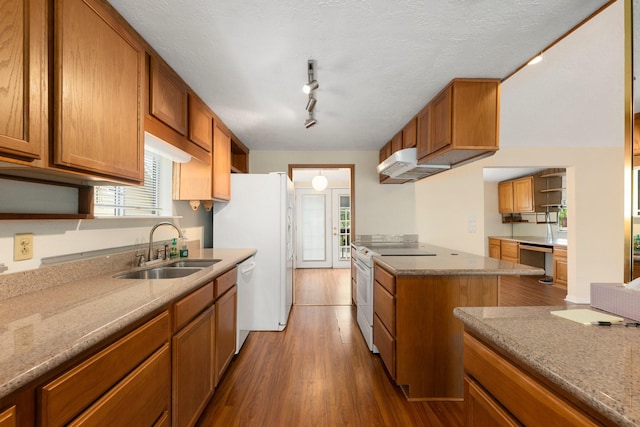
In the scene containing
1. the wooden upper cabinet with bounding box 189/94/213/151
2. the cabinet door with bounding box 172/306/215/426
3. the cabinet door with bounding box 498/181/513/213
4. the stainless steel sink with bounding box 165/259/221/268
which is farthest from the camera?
the cabinet door with bounding box 498/181/513/213

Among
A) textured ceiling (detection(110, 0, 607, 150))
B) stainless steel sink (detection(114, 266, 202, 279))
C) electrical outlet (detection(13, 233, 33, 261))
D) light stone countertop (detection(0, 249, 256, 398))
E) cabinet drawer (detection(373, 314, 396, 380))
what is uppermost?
textured ceiling (detection(110, 0, 607, 150))

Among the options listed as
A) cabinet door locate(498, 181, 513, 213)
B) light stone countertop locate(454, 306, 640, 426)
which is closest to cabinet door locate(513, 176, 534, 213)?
cabinet door locate(498, 181, 513, 213)

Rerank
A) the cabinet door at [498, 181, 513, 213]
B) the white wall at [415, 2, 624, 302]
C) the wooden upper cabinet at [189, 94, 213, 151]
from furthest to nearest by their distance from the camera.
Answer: the cabinet door at [498, 181, 513, 213] < the white wall at [415, 2, 624, 302] < the wooden upper cabinet at [189, 94, 213, 151]

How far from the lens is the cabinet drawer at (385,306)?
1.99 metres

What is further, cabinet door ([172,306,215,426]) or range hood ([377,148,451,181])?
range hood ([377,148,451,181])

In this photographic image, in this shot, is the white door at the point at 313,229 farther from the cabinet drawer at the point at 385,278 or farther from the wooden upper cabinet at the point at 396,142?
the cabinet drawer at the point at 385,278

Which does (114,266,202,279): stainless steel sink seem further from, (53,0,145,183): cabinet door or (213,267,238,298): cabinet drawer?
(53,0,145,183): cabinet door

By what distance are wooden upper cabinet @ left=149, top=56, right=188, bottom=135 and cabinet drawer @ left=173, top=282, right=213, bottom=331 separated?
1031 mm

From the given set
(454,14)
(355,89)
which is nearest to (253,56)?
(355,89)

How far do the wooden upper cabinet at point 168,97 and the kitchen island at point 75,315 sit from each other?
2.95ft

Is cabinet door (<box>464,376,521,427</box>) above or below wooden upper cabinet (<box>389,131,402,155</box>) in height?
below

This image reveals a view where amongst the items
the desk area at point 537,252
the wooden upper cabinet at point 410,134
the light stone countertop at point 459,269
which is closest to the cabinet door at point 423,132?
the wooden upper cabinet at point 410,134

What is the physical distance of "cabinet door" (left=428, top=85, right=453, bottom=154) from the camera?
6.53ft

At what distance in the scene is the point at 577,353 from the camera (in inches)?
27.2
